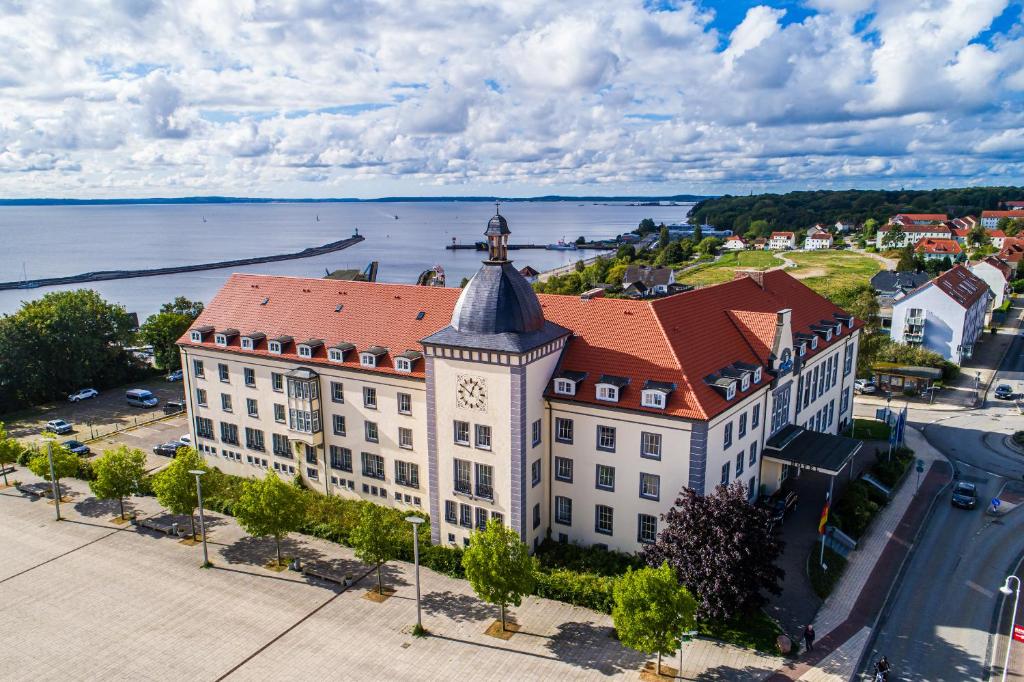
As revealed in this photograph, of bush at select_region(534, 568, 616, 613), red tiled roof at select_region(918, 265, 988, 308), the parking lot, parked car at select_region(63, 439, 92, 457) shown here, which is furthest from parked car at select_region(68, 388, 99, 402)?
red tiled roof at select_region(918, 265, 988, 308)

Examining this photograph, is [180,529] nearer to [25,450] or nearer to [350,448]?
[350,448]

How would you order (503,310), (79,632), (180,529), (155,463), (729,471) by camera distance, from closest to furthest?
(79,632)
(503,310)
(729,471)
(180,529)
(155,463)

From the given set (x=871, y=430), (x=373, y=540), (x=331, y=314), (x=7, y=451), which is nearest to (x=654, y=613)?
(x=373, y=540)

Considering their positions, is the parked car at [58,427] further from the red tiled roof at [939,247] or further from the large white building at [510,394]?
the red tiled roof at [939,247]

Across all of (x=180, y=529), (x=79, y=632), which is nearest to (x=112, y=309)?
(x=180, y=529)

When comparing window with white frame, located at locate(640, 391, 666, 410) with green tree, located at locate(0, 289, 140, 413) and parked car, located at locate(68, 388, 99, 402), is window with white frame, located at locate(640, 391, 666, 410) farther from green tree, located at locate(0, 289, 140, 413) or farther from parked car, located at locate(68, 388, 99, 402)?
parked car, located at locate(68, 388, 99, 402)

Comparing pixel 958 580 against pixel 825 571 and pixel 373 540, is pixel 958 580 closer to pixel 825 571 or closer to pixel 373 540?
pixel 825 571

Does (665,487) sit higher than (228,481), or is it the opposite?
(665,487)
